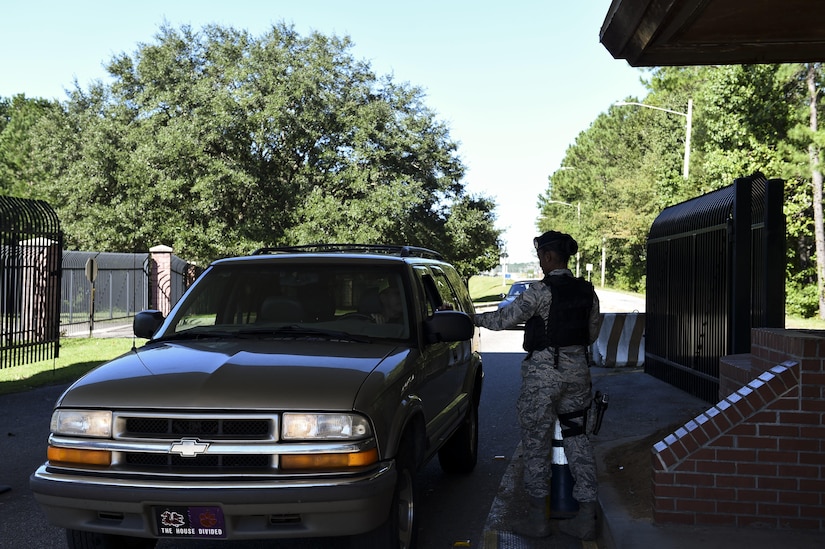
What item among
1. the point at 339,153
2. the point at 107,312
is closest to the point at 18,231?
the point at 107,312

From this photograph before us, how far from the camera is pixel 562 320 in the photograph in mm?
5539

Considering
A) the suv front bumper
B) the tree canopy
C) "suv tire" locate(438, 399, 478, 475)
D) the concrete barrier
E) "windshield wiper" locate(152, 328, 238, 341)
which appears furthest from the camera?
the tree canopy

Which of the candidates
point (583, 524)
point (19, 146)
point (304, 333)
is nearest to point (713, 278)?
point (583, 524)

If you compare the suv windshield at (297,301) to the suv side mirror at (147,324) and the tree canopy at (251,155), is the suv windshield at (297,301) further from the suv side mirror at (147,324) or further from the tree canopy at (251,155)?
the tree canopy at (251,155)

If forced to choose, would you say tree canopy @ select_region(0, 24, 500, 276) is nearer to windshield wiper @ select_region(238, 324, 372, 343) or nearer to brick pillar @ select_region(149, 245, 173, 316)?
brick pillar @ select_region(149, 245, 173, 316)

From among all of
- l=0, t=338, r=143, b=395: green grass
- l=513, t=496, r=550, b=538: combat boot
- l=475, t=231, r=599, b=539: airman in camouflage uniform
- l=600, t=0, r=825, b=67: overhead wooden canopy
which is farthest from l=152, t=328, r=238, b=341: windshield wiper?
l=0, t=338, r=143, b=395: green grass

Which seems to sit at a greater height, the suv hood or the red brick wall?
the suv hood

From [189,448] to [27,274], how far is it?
467 inches

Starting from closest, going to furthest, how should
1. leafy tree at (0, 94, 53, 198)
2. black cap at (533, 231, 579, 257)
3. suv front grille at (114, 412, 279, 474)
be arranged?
suv front grille at (114, 412, 279, 474) → black cap at (533, 231, 579, 257) → leafy tree at (0, 94, 53, 198)

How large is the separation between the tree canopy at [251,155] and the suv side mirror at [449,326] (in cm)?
2965

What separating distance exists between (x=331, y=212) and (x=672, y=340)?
81.7 feet

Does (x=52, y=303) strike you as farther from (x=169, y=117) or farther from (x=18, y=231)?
(x=169, y=117)

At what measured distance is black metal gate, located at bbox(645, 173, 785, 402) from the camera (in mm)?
8375

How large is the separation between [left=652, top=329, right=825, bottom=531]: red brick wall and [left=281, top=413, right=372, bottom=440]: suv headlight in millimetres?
2142
